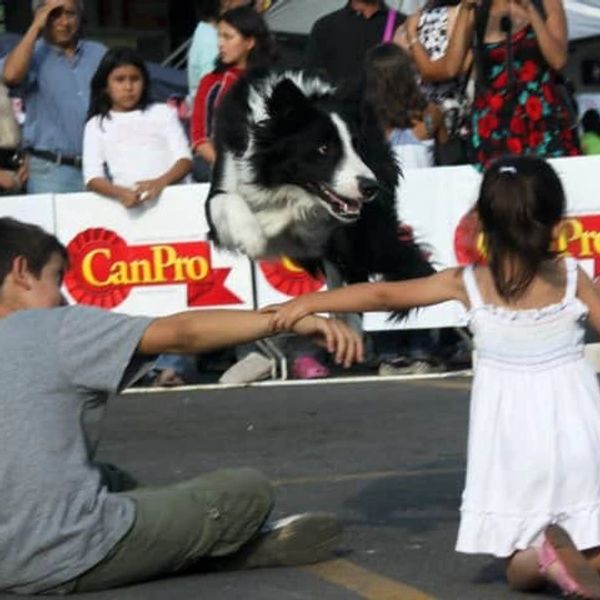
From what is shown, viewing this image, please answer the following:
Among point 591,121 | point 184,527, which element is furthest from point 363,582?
point 591,121

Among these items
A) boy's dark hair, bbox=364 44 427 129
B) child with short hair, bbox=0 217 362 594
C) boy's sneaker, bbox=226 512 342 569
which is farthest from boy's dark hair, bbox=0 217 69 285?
boy's dark hair, bbox=364 44 427 129

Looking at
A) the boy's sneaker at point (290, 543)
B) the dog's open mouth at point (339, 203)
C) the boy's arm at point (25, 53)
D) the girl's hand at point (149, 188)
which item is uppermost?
the boy's arm at point (25, 53)

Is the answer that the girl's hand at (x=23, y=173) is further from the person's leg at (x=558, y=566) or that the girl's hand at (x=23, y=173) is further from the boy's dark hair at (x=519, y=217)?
the person's leg at (x=558, y=566)

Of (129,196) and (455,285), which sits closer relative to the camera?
(455,285)

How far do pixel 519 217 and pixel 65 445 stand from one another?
4.85 ft

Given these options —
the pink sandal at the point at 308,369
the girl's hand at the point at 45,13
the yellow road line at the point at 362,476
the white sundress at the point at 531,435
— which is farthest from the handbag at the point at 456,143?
the white sundress at the point at 531,435

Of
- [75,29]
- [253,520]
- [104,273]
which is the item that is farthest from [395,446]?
[75,29]

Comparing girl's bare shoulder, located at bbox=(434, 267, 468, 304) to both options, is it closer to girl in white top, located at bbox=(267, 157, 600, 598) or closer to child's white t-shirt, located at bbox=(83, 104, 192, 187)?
girl in white top, located at bbox=(267, 157, 600, 598)

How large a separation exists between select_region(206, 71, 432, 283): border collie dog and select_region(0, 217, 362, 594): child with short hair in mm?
1651

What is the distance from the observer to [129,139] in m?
11.4

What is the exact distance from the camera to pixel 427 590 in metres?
5.82

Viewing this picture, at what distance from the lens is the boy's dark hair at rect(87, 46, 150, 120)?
11250 millimetres

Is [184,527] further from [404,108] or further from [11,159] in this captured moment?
[11,159]

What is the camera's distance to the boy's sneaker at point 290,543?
611cm
